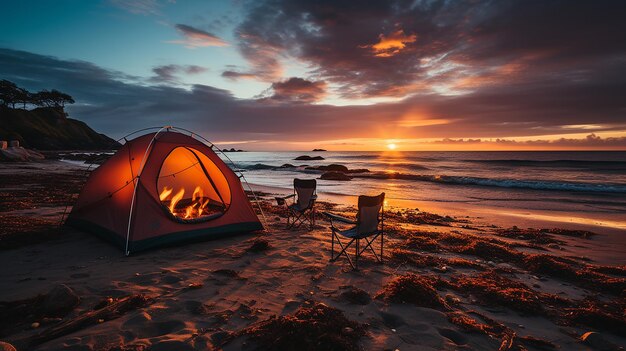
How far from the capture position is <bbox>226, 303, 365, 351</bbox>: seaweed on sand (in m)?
3.09

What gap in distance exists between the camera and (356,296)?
14.4ft

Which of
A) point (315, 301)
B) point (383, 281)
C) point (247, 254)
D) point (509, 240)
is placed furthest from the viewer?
point (509, 240)

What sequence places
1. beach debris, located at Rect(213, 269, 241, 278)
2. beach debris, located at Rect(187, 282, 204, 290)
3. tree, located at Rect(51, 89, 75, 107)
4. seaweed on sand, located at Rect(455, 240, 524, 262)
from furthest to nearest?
1. tree, located at Rect(51, 89, 75, 107)
2. seaweed on sand, located at Rect(455, 240, 524, 262)
3. beach debris, located at Rect(213, 269, 241, 278)
4. beach debris, located at Rect(187, 282, 204, 290)

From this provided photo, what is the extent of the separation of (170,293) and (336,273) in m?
2.70

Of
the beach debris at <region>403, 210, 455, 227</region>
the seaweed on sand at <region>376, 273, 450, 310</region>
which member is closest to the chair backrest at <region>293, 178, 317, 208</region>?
the seaweed on sand at <region>376, 273, 450, 310</region>

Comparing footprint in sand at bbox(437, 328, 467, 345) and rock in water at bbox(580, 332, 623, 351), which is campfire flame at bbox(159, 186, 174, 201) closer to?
footprint in sand at bbox(437, 328, 467, 345)

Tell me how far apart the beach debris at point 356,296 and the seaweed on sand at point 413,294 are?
0.20 metres

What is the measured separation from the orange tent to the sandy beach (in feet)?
1.11

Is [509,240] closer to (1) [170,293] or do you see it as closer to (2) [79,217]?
(1) [170,293]

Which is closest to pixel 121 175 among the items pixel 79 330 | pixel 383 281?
pixel 79 330

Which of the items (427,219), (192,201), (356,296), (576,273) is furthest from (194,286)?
(427,219)

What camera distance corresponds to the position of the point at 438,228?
9883 millimetres

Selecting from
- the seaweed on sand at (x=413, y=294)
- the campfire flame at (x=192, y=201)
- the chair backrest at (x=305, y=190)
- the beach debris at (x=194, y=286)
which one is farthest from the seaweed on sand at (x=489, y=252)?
the campfire flame at (x=192, y=201)

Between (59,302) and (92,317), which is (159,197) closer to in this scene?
(59,302)
